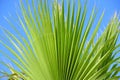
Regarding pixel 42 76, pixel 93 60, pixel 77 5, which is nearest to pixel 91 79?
pixel 93 60

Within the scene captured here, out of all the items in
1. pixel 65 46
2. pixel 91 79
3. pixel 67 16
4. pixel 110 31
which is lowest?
pixel 91 79

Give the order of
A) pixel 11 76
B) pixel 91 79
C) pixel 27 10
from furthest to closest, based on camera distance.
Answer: pixel 11 76 < pixel 27 10 < pixel 91 79

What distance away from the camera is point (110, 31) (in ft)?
4.41

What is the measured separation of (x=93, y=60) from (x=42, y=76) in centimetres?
21

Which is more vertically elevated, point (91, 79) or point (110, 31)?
point (110, 31)

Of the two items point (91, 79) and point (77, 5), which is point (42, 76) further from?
point (77, 5)

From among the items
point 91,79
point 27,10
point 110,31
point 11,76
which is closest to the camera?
point 91,79

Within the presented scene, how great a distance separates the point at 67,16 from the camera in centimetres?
106

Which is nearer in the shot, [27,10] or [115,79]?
[115,79]

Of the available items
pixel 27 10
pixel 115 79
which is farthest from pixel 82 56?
pixel 27 10

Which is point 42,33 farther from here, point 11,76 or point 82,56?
point 11,76

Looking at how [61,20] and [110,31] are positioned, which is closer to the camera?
[61,20]

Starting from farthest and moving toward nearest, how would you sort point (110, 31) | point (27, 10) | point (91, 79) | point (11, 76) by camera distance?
point (110, 31) → point (11, 76) → point (27, 10) → point (91, 79)

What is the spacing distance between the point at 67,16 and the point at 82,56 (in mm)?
179
